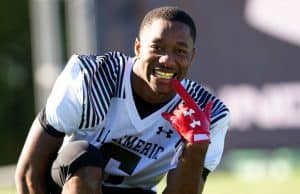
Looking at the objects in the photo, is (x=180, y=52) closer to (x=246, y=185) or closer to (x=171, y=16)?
(x=171, y=16)

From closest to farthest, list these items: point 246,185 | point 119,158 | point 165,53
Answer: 1. point 165,53
2. point 119,158
3. point 246,185

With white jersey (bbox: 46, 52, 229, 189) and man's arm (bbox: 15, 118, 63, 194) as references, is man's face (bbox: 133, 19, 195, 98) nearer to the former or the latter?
white jersey (bbox: 46, 52, 229, 189)

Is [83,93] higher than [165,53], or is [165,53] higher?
[165,53]

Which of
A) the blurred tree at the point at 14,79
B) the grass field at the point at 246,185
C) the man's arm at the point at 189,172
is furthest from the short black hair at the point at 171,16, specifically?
the blurred tree at the point at 14,79

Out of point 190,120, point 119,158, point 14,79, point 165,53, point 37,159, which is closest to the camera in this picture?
point 190,120

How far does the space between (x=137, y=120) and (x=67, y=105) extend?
1.25 feet

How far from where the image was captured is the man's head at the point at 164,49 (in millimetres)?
5445

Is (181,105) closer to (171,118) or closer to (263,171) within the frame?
(171,118)

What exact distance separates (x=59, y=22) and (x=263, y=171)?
7.90 ft

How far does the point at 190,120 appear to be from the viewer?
5.35 metres

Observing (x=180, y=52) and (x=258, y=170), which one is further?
→ (x=258, y=170)

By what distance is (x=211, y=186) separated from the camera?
31.6 ft

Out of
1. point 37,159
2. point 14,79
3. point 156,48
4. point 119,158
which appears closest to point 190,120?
point 156,48

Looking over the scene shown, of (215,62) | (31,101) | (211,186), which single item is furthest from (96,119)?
(31,101)
